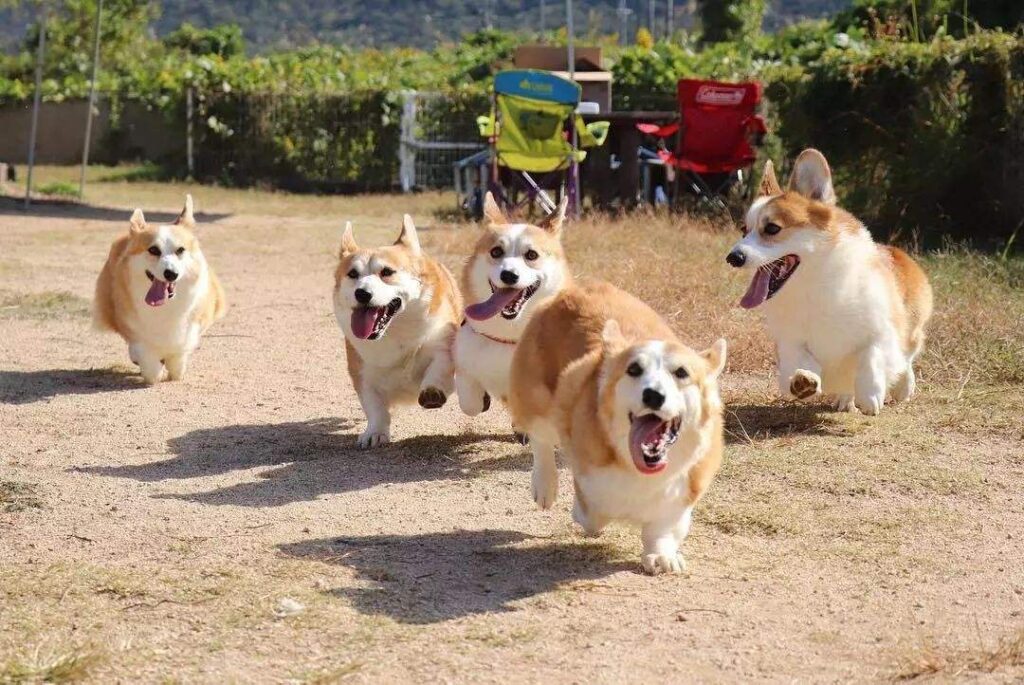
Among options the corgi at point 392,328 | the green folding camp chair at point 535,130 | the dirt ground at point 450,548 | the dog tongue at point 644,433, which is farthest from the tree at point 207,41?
the dog tongue at point 644,433

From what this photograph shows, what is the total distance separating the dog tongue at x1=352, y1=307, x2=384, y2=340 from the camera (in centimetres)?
596

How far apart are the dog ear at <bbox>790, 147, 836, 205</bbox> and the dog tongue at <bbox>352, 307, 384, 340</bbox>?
1.81m

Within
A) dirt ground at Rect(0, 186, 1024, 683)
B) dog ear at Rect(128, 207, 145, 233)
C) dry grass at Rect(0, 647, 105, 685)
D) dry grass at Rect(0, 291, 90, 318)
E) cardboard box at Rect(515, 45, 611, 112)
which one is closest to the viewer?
dry grass at Rect(0, 647, 105, 685)

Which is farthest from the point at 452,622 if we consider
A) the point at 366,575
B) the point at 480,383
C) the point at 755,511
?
the point at 480,383

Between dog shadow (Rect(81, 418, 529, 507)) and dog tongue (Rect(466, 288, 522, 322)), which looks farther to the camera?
dog tongue (Rect(466, 288, 522, 322))

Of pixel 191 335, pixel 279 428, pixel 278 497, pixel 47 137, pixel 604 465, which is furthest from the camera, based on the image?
pixel 47 137

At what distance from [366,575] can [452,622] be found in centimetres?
48

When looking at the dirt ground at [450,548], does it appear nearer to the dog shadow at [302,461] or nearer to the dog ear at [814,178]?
the dog shadow at [302,461]

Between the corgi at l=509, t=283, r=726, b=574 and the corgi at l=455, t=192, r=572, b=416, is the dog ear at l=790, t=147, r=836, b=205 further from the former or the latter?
the corgi at l=509, t=283, r=726, b=574

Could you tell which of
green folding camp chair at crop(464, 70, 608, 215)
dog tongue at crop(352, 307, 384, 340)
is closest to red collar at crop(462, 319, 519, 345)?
dog tongue at crop(352, 307, 384, 340)

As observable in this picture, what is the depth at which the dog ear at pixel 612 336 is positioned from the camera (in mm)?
4205

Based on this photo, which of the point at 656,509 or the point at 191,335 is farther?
the point at 191,335

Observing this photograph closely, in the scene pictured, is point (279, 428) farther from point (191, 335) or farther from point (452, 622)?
point (452, 622)

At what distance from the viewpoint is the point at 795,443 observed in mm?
5867
